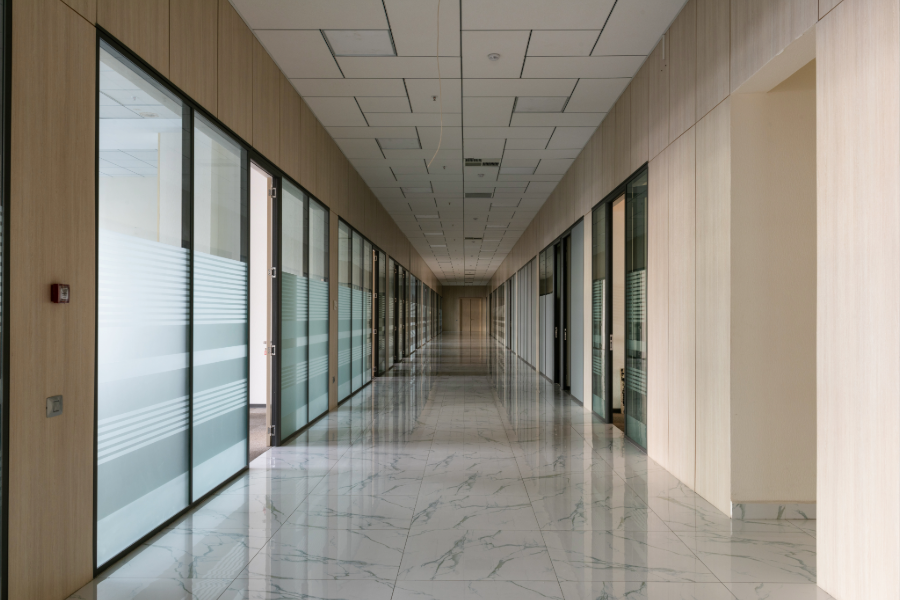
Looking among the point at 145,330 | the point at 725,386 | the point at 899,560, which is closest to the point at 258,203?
the point at 145,330

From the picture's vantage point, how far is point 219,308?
446 centimetres

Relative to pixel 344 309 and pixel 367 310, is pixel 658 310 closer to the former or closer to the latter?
pixel 344 309

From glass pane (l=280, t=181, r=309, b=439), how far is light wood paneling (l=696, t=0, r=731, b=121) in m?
4.00

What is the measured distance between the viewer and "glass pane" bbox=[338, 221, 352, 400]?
8.67 meters

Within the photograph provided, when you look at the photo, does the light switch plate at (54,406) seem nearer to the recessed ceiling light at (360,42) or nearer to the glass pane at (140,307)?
the glass pane at (140,307)

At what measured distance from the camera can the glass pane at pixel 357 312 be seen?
9773mm

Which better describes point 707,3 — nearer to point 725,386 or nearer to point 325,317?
point 725,386

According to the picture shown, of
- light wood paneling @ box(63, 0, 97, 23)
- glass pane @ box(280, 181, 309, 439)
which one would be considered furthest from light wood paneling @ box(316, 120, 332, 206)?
light wood paneling @ box(63, 0, 97, 23)

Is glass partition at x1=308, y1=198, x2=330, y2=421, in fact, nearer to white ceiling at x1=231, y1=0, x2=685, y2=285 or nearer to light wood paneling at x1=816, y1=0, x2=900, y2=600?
white ceiling at x1=231, y1=0, x2=685, y2=285

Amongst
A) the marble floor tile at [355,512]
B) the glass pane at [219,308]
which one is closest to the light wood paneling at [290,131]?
the glass pane at [219,308]

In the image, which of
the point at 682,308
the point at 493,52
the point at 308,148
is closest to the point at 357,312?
the point at 308,148

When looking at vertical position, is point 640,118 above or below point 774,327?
above

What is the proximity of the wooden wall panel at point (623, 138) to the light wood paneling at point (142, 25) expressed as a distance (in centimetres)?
453

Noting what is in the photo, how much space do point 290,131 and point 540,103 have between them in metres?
2.83
